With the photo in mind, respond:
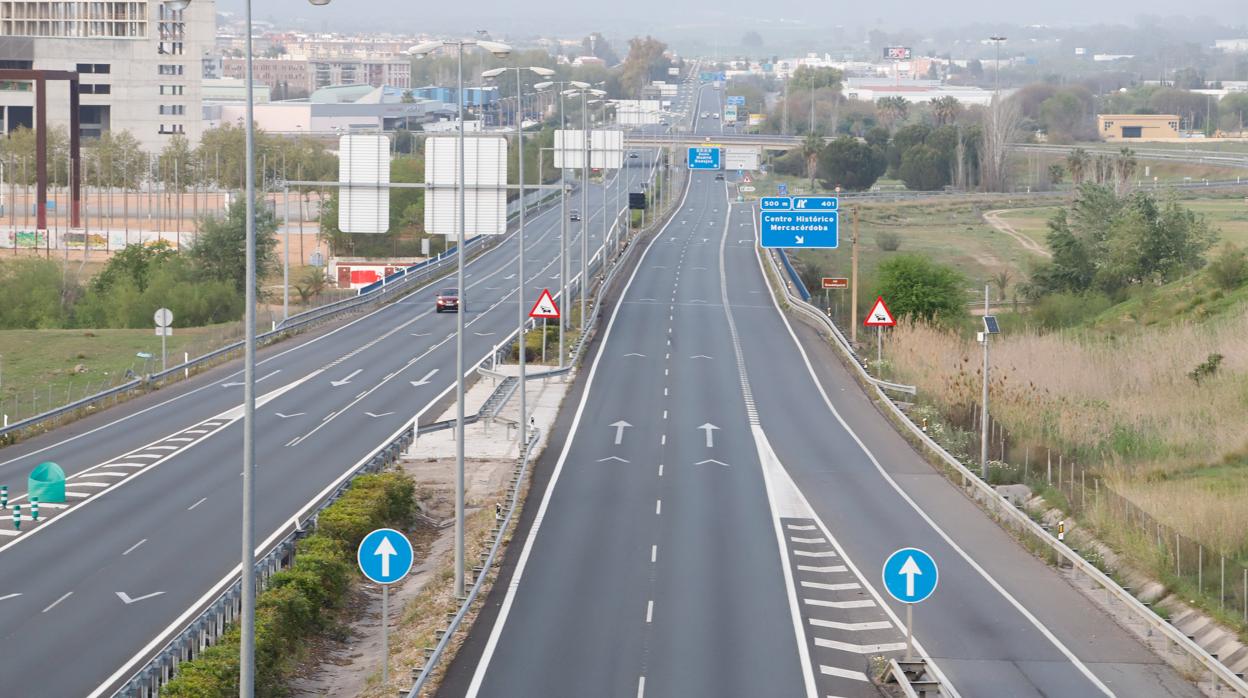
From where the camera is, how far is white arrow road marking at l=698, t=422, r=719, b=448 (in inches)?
1794

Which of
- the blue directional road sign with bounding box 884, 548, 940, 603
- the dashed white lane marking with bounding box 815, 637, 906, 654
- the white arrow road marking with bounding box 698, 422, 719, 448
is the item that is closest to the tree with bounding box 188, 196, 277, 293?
the white arrow road marking with bounding box 698, 422, 719, 448

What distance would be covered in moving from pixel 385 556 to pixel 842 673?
7740mm

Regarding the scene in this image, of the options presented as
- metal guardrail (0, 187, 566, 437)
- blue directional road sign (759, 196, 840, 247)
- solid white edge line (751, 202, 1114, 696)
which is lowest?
solid white edge line (751, 202, 1114, 696)

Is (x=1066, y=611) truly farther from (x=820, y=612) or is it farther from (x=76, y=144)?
(x=76, y=144)

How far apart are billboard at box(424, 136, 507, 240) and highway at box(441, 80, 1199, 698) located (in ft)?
23.1

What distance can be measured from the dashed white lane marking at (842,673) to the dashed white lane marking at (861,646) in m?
1.11

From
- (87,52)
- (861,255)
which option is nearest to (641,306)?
(861,255)

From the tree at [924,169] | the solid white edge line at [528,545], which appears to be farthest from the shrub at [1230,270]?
the tree at [924,169]

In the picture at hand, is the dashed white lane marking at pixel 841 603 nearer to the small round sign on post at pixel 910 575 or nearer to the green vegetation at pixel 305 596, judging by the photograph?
the small round sign on post at pixel 910 575

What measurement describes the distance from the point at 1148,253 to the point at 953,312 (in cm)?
2143

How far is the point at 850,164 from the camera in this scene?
165 metres

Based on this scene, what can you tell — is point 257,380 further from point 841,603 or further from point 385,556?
point 385,556

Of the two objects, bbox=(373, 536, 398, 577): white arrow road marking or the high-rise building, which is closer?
bbox=(373, 536, 398, 577): white arrow road marking

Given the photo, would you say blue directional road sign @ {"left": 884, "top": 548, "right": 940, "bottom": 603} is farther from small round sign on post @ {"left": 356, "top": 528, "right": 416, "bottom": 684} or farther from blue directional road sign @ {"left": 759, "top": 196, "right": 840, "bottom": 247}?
blue directional road sign @ {"left": 759, "top": 196, "right": 840, "bottom": 247}
